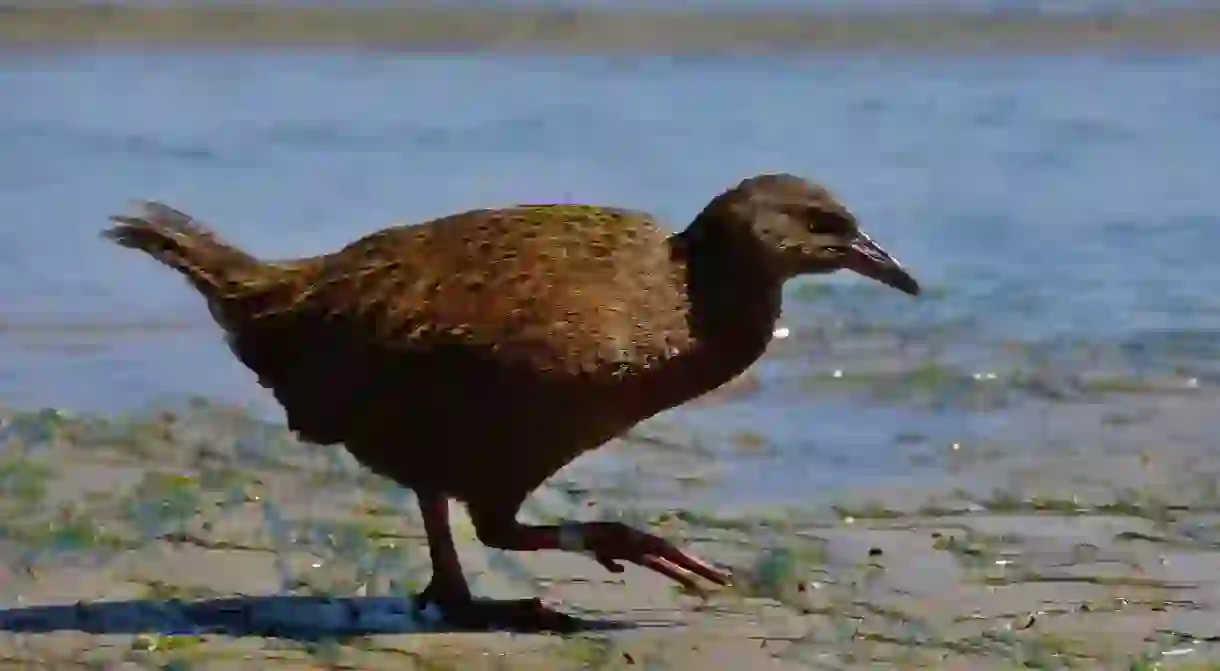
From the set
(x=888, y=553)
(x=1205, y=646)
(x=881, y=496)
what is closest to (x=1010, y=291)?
(x=881, y=496)

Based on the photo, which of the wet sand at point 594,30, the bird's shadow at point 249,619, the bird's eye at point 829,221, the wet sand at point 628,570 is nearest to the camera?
the wet sand at point 628,570

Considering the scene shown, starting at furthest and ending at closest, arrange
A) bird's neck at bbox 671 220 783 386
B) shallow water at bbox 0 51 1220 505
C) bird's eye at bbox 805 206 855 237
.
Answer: shallow water at bbox 0 51 1220 505
bird's eye at bbox 805 206 855 237
bird's neck at bbox 671 220 783 386

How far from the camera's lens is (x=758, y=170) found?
12.0 metres

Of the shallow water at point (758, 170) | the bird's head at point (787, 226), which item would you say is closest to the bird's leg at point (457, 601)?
the bird's head at point (787, 226)

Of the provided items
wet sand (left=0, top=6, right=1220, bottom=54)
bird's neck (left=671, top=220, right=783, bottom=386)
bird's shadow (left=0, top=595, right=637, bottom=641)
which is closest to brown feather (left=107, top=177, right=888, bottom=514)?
bird's neck (left=671, top=220, right=783, bottom=386)

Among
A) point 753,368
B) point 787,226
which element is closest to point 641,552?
point 787,226

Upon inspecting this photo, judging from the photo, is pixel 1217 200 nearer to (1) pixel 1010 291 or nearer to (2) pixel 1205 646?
(1) pixel 1010 291

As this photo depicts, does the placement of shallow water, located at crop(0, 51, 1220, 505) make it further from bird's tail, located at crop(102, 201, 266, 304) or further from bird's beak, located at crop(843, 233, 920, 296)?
bird's tail, located at crop(102, 201, 266, 304)

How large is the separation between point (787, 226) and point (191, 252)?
4.79ft

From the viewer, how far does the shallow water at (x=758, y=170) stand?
26.1ft

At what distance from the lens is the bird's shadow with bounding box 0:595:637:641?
5043 mm

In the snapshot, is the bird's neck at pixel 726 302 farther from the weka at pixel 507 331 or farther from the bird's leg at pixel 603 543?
the bird's leg at pixel 603 543

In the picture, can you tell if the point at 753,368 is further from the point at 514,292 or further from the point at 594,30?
the point at 594,30

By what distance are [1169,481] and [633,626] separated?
7.02ft
